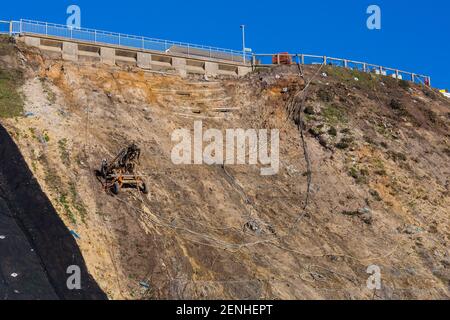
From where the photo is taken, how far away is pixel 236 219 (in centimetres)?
3288

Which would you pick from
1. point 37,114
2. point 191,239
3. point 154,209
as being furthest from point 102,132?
point 191,239

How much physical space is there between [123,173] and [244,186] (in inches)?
Result: 259

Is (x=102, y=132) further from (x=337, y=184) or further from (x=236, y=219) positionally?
(x=337, y=184)

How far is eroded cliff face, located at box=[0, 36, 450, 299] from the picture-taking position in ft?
93.8

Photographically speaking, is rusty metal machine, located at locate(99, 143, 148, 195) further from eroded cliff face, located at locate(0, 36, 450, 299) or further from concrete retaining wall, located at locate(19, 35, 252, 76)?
concrete retaining wall, located at locate(19, 35, 252, 76)

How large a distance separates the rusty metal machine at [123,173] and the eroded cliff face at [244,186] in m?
0.43

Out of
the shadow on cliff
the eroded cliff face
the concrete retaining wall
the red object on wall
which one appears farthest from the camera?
the red object on wall

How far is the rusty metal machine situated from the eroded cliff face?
431 mm

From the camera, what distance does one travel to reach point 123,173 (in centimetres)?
3159

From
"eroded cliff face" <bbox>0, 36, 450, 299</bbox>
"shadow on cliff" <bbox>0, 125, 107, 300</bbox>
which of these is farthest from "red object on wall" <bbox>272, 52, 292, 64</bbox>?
"shadow on cliff" <bbox>0, 125, 107, 300</bbox>

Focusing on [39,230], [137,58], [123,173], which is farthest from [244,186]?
[39,230]

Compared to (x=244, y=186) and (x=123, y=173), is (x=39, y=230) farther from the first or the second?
(x=244, y=186)
